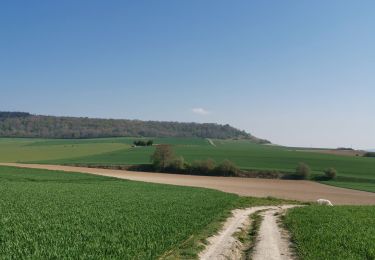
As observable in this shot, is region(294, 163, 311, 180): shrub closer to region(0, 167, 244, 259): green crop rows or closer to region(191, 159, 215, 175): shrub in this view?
region(191, 159, 215, 175): shrub

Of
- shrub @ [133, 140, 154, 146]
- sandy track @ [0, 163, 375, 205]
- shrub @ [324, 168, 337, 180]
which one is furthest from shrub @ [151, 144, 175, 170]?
shrub @ [133, 140, 154, 146]

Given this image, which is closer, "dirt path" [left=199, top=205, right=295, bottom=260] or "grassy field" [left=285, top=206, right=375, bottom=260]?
"grassy field" [left=285, top=206, right=375, bottom=260]

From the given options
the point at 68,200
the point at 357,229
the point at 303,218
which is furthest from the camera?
Answer: the point at 68,200

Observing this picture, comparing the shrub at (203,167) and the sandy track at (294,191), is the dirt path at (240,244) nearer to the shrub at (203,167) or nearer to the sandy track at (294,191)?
the sandy track at (294,191)

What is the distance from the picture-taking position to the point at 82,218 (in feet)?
80.0

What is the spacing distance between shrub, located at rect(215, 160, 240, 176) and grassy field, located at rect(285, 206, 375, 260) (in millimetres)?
56258

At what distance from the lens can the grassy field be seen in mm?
19047

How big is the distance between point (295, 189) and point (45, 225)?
53.1 m

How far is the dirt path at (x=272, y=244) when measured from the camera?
1919 cm

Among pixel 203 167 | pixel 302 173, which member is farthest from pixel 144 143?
pixel 302 173

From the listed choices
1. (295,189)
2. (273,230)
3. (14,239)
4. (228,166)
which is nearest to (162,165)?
(228,166)

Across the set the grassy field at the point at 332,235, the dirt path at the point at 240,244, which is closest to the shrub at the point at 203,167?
the grassy field at the point at 332,235

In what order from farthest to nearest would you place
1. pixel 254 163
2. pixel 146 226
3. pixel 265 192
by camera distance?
pixel 254 163 < pixel 265 192 < pixel 146 226

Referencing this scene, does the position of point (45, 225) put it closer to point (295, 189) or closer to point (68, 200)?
point (68, 200)
